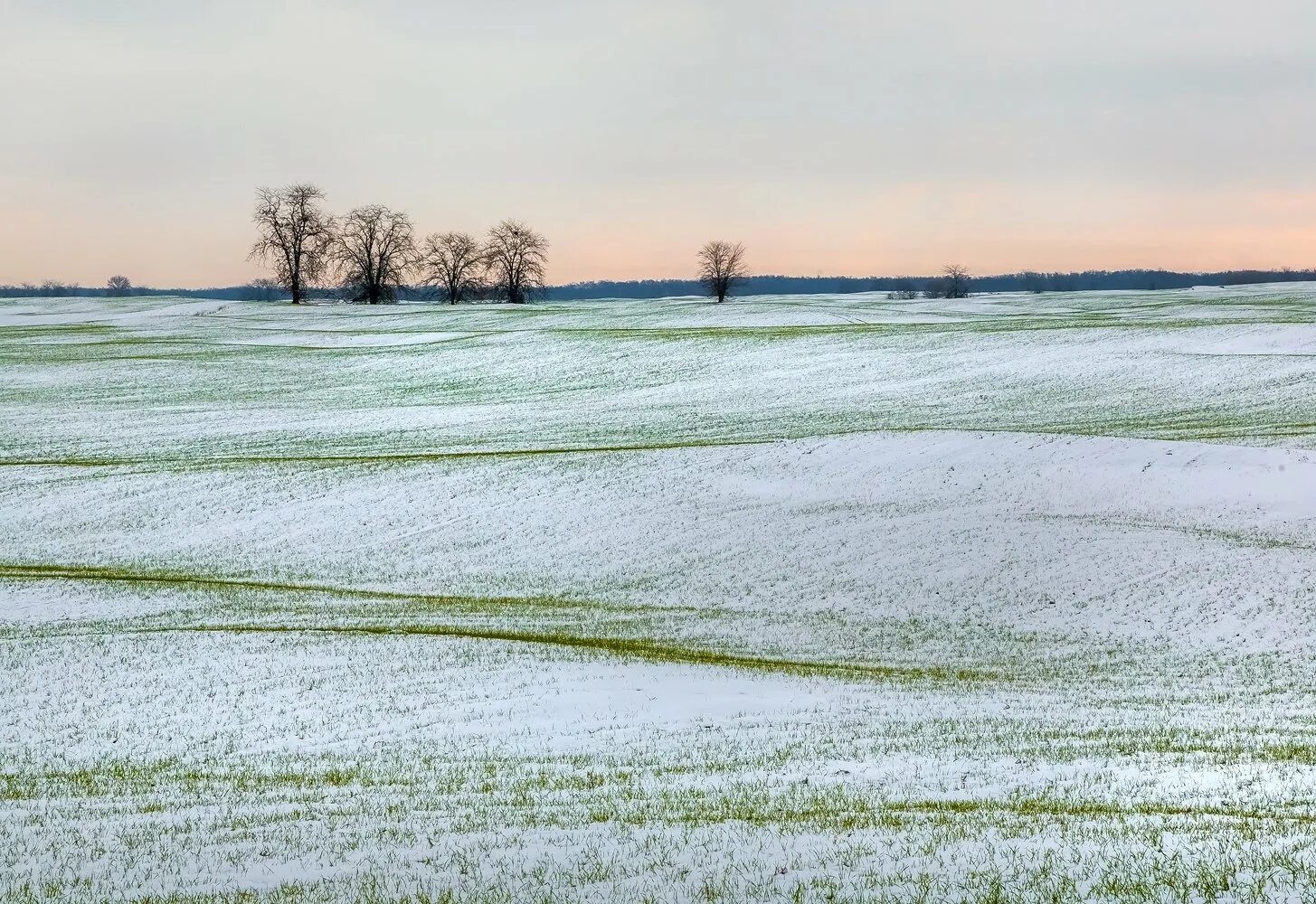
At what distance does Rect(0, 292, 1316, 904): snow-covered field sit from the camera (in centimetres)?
1032

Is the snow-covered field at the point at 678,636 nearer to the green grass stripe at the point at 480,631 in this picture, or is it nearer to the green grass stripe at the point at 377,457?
the green grass stripe at the point at 480,631

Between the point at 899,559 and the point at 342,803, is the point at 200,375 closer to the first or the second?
the point at 899,559

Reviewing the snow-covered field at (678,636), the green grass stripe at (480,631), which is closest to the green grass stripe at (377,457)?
the snow-covered field at (678,636)

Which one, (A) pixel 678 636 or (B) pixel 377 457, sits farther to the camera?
(B) pixel 377 457

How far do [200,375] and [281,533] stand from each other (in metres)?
39.1

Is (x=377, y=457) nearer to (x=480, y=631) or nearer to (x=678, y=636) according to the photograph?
(x=480, y=631)

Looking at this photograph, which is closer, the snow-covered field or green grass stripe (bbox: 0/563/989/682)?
the snow-covered field

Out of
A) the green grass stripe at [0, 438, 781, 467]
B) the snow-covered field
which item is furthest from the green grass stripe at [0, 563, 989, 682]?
the green grass stripe at [0, 438, 781, 467]

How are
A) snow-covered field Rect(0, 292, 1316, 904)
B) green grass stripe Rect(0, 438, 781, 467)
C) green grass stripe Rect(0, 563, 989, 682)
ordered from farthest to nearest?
green grass stripe Rect(0, 438, 781, 467) < green grass stripe Rect(0, 563, 989, 682) < snow-covered field Rect(0, 292, 1316, 904)

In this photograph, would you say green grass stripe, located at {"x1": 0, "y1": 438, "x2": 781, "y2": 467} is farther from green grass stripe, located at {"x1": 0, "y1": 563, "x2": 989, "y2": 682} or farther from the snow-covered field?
green grass stripe, located at {"x1": 0, "y1": 563, "x2": 989, "y2": 682}

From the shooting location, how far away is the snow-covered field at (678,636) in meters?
10.3

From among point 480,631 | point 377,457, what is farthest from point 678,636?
point 377,457

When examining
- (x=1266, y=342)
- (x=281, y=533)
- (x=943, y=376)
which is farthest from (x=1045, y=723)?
(x=1266, y=342)

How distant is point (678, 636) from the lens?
2517 cm
